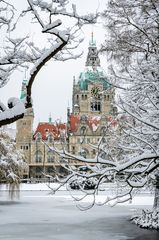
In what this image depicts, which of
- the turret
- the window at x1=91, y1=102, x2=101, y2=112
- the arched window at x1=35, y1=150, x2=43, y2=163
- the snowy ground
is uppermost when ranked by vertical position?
the window at x1=91, y1=102, x2=101, y2=112

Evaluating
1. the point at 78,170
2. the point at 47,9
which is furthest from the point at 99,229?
the point at 47,9

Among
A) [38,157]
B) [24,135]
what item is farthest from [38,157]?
[24,135]

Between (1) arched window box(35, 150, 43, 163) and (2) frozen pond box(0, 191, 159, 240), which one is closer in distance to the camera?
(2) frozen pond box(0, 191, 159, 240)

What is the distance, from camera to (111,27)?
530 inches

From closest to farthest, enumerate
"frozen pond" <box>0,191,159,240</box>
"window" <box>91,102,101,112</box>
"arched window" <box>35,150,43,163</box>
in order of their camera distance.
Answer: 1. "frozen pond" <box>0,191,159,240</box>
2. "arched window" <box>35,150,43,163</box>
3. "window" <box>91,102,101,112</box>

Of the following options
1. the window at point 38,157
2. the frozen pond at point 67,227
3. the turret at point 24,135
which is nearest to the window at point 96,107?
the turret at point 24,135

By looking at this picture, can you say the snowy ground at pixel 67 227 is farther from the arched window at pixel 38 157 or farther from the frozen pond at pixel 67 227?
the arched window at pixel 38 157

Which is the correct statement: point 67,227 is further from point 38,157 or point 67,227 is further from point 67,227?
point 38,157

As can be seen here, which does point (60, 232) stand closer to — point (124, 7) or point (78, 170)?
point (124, 7)

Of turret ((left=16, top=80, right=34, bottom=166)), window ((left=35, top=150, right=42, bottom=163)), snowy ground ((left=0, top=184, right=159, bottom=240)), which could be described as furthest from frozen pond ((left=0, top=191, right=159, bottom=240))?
turret ((left=16, top=80, right=34, bottom=166))

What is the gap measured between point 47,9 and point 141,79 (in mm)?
2990

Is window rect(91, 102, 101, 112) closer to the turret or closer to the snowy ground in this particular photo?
the turret

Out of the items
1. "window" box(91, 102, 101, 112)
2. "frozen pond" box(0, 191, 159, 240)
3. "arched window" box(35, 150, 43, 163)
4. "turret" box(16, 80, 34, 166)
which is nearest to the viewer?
"frozen pond" box(0, 191, 159, 240)

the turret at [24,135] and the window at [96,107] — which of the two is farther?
the window at [96,107]
